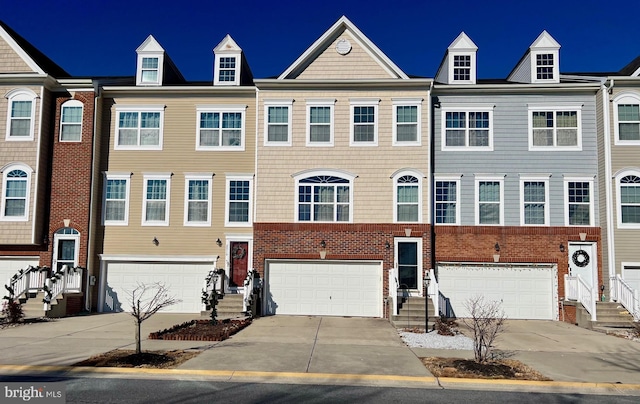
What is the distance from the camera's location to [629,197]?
57.0 feet

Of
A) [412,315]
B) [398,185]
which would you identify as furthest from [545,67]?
[412,315]

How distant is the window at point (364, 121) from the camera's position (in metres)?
18.0

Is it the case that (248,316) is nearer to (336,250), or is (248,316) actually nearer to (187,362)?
(336,250)

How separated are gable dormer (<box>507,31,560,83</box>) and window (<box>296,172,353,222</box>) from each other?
8.62 metres

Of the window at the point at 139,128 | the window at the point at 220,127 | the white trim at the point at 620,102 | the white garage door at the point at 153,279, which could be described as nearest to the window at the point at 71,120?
the window at the point at 139,128

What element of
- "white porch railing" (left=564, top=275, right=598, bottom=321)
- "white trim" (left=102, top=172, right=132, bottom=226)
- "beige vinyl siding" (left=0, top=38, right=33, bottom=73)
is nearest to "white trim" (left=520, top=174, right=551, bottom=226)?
"white porch railing" (left=564, top=275, right=598, bottom=321)

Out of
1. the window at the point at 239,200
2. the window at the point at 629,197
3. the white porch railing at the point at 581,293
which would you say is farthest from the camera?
the window at the point at 239,200

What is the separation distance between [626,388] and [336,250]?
34.3ft

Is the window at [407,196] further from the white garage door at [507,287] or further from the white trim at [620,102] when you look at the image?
the white trim at [620,102]

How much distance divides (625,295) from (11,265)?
22.2 m

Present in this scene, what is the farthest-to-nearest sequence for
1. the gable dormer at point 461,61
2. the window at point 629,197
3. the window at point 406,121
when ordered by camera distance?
1. the gable dormer at point 461,61
2. the window at point 406,121
3. the window at point 629,197

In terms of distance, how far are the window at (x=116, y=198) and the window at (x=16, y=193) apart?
9.03 ft

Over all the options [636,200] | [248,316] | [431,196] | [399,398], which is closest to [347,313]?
[248,316]

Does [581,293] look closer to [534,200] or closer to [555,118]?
[534,200]
